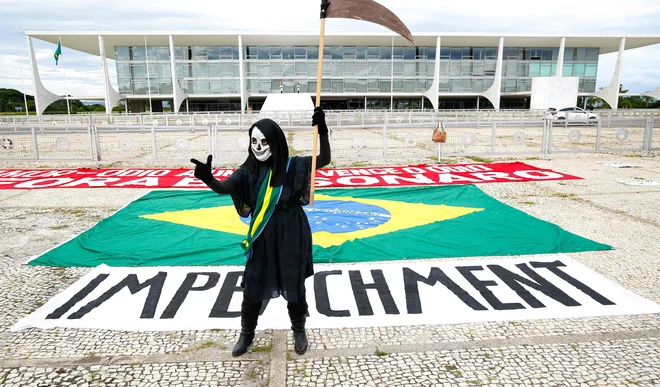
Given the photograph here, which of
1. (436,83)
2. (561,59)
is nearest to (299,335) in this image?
(436,83)

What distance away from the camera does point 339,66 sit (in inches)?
2092

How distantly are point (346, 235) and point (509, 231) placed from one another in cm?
232

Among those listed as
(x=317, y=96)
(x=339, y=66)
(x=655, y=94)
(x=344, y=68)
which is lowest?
(x=317, y=96)

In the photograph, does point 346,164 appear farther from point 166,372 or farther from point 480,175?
point 166,372

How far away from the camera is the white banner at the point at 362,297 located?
3771 millimetres

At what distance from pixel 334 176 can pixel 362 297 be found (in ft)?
22.9

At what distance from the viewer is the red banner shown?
10.1 metres

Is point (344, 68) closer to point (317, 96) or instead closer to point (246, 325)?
point (317, 96)

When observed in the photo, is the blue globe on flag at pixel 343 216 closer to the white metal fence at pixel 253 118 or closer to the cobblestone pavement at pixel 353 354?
the cobblestone pavement at pixel 353 354

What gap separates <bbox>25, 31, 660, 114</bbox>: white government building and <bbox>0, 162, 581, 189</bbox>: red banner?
3809 centimetres

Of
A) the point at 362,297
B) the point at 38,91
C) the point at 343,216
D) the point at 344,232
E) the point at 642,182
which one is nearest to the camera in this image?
the point at 362,297

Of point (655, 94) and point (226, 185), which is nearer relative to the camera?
point (226, 185)

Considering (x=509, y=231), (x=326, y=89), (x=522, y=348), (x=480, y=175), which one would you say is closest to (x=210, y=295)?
(x=522, y=348)

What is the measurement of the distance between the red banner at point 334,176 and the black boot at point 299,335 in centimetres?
650
